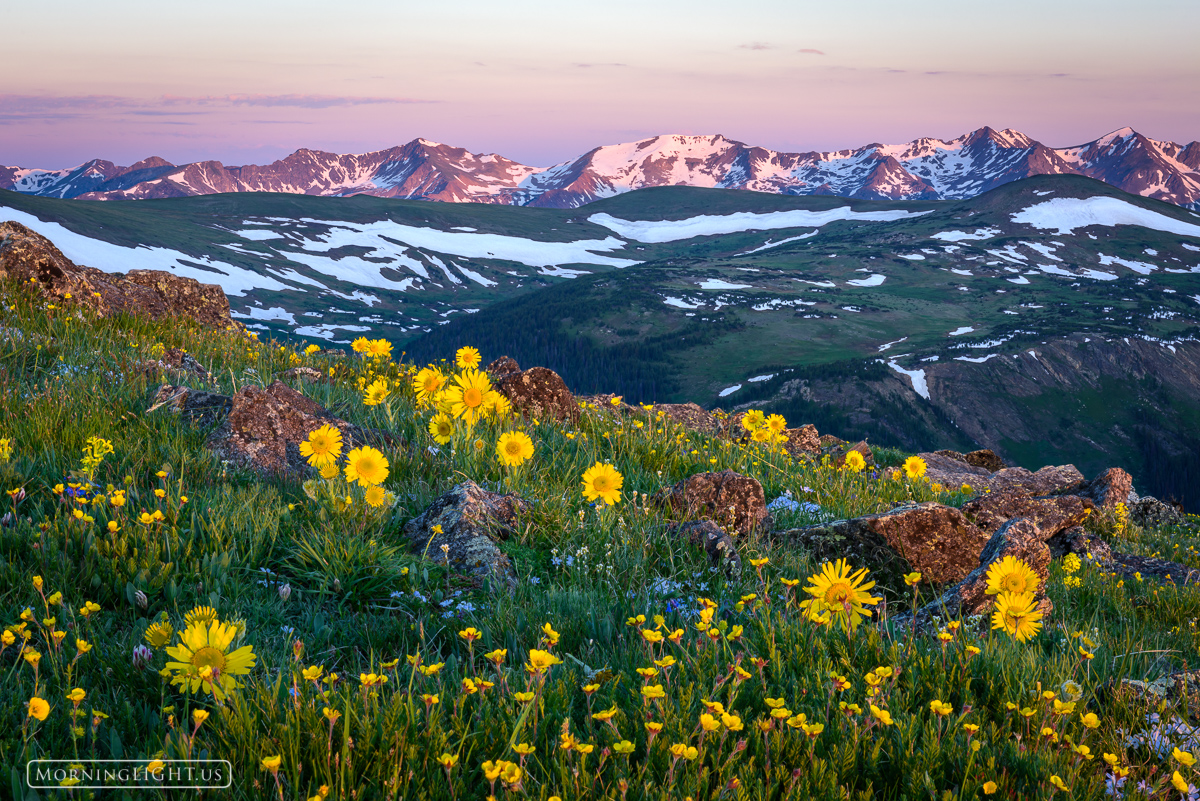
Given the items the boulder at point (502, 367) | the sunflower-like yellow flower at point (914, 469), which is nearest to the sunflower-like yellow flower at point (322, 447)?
the boulder at point (502, 367)

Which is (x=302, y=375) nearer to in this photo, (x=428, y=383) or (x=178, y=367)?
(x=178, y=367)

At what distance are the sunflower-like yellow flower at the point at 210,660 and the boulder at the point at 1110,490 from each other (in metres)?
14.2

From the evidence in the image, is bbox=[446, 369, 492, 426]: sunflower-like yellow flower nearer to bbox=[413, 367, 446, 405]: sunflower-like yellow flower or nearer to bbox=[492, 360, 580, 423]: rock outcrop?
bbox=[413, 367, 446, 405]: sunflower-like yellow flower

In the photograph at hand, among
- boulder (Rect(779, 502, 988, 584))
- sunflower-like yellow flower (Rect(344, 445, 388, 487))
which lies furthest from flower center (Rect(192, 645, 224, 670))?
boulder (Rect(779, 502, 988, 584))

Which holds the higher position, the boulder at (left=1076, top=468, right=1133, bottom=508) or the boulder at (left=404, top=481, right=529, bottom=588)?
the boulder at (left=404, top=481, right=529, bottom=588)

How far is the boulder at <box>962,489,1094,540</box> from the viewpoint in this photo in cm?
890

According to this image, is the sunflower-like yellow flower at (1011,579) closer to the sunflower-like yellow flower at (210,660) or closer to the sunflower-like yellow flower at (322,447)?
the sunflower-like yellow flower at (210,660)

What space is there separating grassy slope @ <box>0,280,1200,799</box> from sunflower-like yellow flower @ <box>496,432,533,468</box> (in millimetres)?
279

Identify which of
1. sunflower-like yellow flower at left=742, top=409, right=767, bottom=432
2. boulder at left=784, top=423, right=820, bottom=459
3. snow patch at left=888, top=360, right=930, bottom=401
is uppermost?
sunflower-like yellow flower at left=742, top=409, right=767, bottom=432

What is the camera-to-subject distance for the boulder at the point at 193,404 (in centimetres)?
610

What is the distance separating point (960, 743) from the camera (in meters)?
2.77

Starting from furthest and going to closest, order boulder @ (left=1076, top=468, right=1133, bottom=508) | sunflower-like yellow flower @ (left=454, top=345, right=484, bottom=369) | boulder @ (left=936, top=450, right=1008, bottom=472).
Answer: boulder @ (left=936, top=450, right=1008, bottom=472), boulder @ (left=1076, top=468, right=1133, bottom=508), sunflower-like yellow flower @ (left=454, top=345, right=484, bottom=369)

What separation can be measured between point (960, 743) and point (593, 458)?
4464mm

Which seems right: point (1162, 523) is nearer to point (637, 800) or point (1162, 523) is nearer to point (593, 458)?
point (593, 458)
